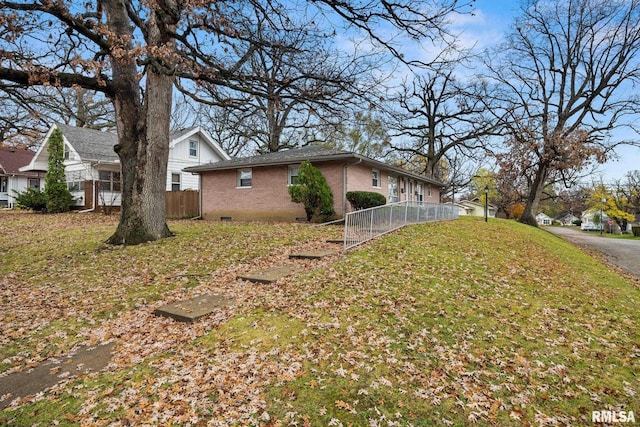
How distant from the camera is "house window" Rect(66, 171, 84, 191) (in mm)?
21500

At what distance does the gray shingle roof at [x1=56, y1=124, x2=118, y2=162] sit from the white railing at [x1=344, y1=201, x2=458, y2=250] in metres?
18.3

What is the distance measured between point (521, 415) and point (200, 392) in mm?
2989

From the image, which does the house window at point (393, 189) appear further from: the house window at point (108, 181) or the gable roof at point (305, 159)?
the house window at point (108, 181)

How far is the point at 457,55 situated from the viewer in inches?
261

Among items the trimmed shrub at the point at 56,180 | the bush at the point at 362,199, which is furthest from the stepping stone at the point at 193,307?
the trimmed shrub at the point at 56,180

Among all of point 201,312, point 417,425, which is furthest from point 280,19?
point 417,425

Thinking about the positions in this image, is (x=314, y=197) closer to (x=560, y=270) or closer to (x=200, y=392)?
(x=560, y=270)

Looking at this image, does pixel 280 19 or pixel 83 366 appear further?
pixel 280 19

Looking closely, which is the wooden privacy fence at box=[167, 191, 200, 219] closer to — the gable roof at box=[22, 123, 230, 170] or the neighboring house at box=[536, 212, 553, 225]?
the gable roof at box=[22, 123, 230, 170]

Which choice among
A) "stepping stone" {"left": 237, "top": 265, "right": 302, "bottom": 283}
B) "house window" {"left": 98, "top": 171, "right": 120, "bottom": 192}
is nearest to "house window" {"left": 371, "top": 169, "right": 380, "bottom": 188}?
"stepping stone" {"left": 237, "top": 265, "right": 302, "bottom": 283}

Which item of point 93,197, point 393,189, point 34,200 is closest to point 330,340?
point 393,189

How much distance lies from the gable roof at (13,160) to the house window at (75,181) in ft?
27.6

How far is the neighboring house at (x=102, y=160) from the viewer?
20.5 m

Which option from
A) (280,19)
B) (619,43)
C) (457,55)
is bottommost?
(457,55)
